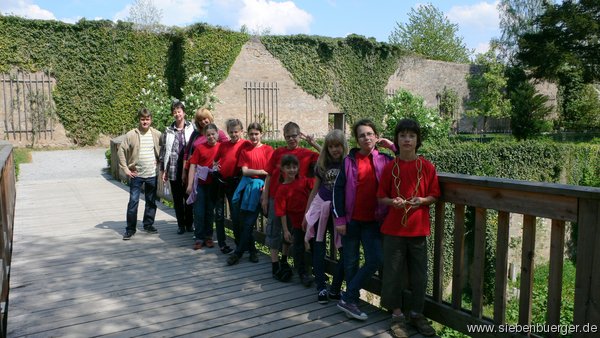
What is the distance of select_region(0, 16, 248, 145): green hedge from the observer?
1705 centimetres

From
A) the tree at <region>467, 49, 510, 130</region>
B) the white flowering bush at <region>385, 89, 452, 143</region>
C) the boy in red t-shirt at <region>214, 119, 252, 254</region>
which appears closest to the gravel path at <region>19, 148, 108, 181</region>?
the boy in red t-shirt at <region>214, 119, 252, 254</region>

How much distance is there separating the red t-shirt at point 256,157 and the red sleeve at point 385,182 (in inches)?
66.5

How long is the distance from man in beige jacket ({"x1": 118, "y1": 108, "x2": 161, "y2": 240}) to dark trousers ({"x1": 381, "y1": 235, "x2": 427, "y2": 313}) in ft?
12.0

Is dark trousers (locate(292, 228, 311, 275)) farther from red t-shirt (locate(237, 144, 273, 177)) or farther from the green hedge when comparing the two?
the green hedge

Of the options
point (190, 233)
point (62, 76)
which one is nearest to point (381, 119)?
point (62, 76)

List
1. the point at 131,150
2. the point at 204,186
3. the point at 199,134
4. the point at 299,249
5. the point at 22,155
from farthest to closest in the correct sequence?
the point at 22,155, the point at 131,150, the point at 199,134, the point at 204,186, the point at 299,249

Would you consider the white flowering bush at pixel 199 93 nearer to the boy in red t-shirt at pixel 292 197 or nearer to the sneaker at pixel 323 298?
the boy in red t-shirt at pixel 292 197

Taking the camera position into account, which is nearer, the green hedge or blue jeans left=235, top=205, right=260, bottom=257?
blue jeans left=235, top=205, right=260, bottom=257

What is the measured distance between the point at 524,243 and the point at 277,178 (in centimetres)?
219

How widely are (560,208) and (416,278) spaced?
3.42 ft

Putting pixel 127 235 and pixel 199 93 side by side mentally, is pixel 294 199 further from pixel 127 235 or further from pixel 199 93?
pixel 199 93

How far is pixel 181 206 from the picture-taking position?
6.21 m

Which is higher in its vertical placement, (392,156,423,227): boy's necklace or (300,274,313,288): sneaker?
(392,156,423,227): boy's necklace

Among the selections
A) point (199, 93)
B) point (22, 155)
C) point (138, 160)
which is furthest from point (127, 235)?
point (199, 93)
